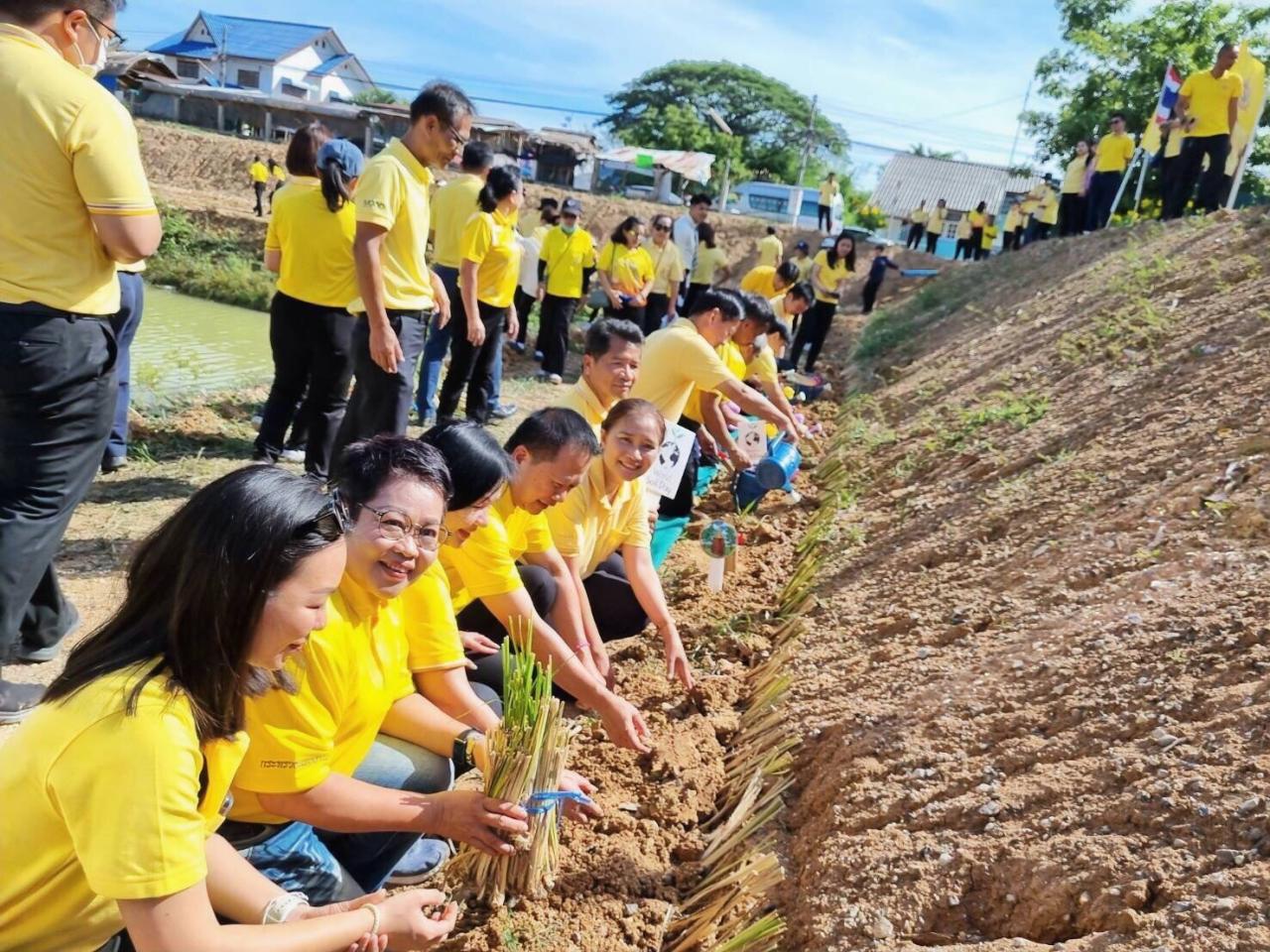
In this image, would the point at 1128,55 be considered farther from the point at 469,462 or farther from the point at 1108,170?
the point at 469,462

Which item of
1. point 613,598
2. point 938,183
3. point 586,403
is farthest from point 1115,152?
point 938,183

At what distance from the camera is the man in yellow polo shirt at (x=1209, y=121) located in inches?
337

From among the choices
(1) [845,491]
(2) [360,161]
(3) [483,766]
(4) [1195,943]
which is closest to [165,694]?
(3) [483,766]

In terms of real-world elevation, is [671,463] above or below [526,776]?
above

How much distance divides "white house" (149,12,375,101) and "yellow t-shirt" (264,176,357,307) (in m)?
52.0

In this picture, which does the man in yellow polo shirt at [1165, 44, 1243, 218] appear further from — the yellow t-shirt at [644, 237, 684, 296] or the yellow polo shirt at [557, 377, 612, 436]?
the yellow polo shirt at [557, 377, 612, 436]

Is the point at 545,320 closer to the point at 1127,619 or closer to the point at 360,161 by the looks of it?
the point at 360,161

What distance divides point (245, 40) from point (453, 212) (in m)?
55.5

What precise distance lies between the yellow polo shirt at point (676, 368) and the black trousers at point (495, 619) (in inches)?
64.9

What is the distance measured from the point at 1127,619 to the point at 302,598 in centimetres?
250

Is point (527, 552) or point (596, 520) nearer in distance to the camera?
point (527, 552)

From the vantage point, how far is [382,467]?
79.8 inches

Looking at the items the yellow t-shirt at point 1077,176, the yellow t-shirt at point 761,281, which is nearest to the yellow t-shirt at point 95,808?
the yellow t-shirt at point 761,281

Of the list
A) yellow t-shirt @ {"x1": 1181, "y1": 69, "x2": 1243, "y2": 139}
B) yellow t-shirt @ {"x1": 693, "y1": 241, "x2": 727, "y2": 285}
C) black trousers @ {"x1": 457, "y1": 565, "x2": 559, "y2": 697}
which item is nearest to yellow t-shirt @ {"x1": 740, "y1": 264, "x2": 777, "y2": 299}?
yellow t-shirt @ {"x1": 693, "y1": 241, "x2": 727, "y2": 285}
